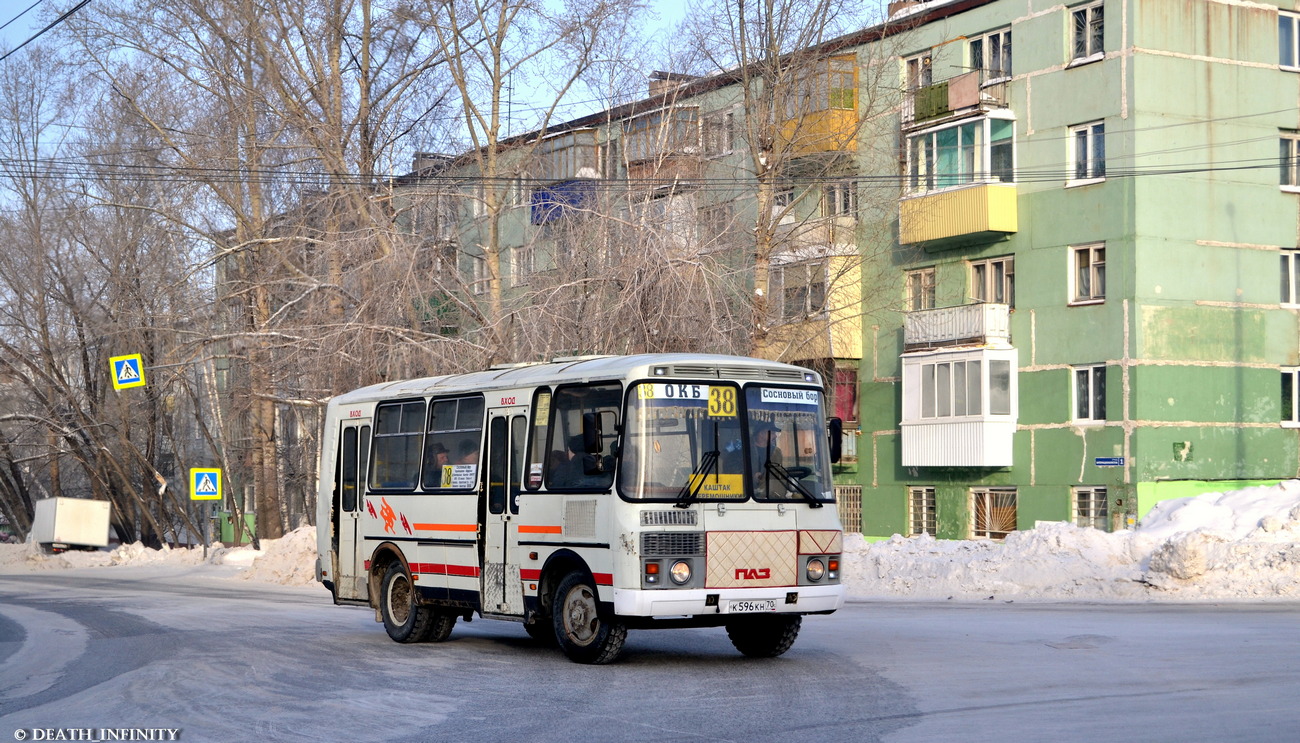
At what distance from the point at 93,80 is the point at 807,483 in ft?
94.4

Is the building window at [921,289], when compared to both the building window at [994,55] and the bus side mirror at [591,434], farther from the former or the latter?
the bus side mirror at [591,434]

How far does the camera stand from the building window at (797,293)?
3362 centimetres

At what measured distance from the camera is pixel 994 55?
40.9 metres

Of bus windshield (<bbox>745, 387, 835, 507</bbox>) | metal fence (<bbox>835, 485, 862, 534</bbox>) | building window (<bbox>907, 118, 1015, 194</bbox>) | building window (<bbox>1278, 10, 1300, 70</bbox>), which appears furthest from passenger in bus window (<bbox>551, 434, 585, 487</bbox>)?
metal fence (<bbox>835, 485, 862, 534</bbox>)

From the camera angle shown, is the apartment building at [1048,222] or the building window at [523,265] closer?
the building window at [523,265]

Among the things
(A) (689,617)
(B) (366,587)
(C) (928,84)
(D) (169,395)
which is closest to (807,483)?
(A) (689,617)

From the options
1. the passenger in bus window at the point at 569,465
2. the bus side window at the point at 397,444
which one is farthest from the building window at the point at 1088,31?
the passenger in bus window at the point at 569,465

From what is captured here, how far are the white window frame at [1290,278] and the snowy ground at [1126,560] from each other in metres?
13.4

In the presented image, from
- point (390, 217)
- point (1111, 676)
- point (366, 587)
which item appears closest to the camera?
point (1111, 676)

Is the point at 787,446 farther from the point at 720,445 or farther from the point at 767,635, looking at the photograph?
the point at 767,635

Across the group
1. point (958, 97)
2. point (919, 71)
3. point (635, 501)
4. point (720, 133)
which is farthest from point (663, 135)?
point (635, 501)

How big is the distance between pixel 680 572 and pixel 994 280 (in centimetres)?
2975

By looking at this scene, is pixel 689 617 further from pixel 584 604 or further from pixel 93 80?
pixel 93 80

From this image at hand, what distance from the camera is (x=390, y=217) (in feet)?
103
